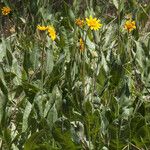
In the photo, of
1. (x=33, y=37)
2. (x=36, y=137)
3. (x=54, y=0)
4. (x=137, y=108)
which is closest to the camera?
(x=36, y=137)

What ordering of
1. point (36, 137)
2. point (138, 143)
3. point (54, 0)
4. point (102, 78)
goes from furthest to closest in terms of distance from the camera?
point (54, 0), point (102, 78), point (138, 143), point (36, 137)

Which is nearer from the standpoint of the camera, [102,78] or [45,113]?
[45,113]

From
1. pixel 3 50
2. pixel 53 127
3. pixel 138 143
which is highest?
pixel 3 50

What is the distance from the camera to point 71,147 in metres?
1.89

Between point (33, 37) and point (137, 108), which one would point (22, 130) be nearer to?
point (137, 108)

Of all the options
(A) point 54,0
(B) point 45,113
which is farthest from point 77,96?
(A) point 54,0

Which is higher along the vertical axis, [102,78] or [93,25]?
[93,25]

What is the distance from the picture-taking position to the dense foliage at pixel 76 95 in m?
1.94

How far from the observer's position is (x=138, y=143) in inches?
77.8

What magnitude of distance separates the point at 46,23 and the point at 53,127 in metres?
1.37

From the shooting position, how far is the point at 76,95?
2092 millimetres

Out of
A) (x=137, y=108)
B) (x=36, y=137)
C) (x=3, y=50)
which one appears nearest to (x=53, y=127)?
(x=36, y=137)

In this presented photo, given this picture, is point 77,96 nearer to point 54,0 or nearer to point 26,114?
point 26,114

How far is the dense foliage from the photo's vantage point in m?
1.94
